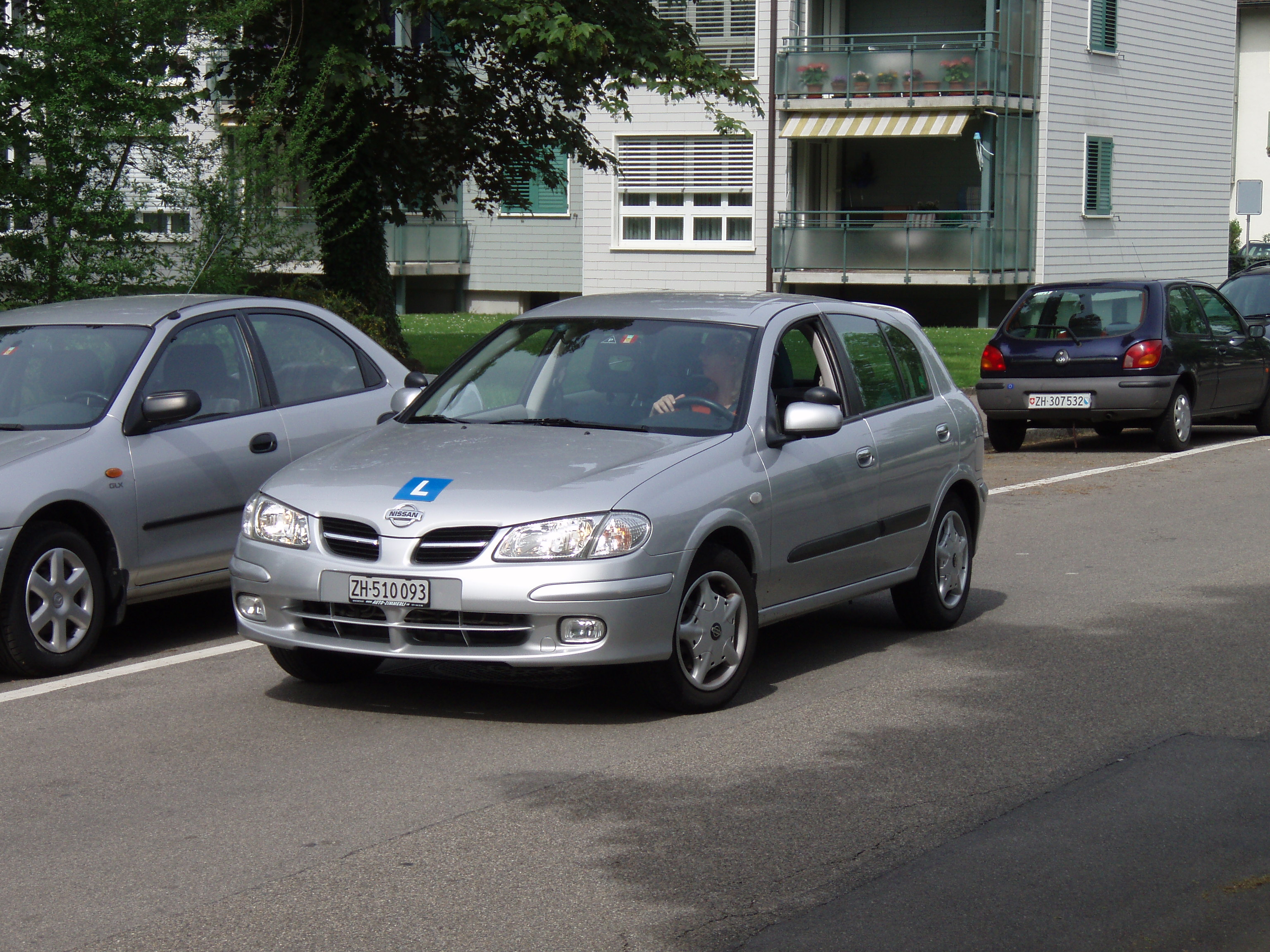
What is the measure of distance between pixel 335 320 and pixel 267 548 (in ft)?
10.1

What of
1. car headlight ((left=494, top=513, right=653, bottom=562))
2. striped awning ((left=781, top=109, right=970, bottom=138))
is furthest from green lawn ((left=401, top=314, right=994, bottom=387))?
car headlight ((left=494, top=513, right=653, bottom=562))

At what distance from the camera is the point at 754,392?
729 cm

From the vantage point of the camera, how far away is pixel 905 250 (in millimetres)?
34969

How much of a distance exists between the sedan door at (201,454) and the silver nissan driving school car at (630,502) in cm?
93

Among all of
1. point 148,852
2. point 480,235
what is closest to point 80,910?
point 148,852

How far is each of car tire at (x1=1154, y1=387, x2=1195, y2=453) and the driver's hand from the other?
10840 mm

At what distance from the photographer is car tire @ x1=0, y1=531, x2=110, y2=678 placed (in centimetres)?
734

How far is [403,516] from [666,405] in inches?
55.7

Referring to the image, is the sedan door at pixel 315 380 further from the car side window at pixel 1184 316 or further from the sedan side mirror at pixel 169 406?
the car side window at pixel 1184 316

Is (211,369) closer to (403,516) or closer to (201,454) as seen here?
(201,454)

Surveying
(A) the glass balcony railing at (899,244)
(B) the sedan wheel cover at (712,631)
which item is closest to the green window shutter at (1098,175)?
(A) the glass balcony railing at (899,244)

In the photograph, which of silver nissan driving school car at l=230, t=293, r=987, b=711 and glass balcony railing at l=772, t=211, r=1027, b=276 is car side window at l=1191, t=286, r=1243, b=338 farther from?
glass balcony railing at l=772, t=211, r=1027, b=276

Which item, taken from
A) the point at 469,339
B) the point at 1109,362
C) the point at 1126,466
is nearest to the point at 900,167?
the point at 469,339

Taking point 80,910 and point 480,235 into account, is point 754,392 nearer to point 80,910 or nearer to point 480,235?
point 80,910
